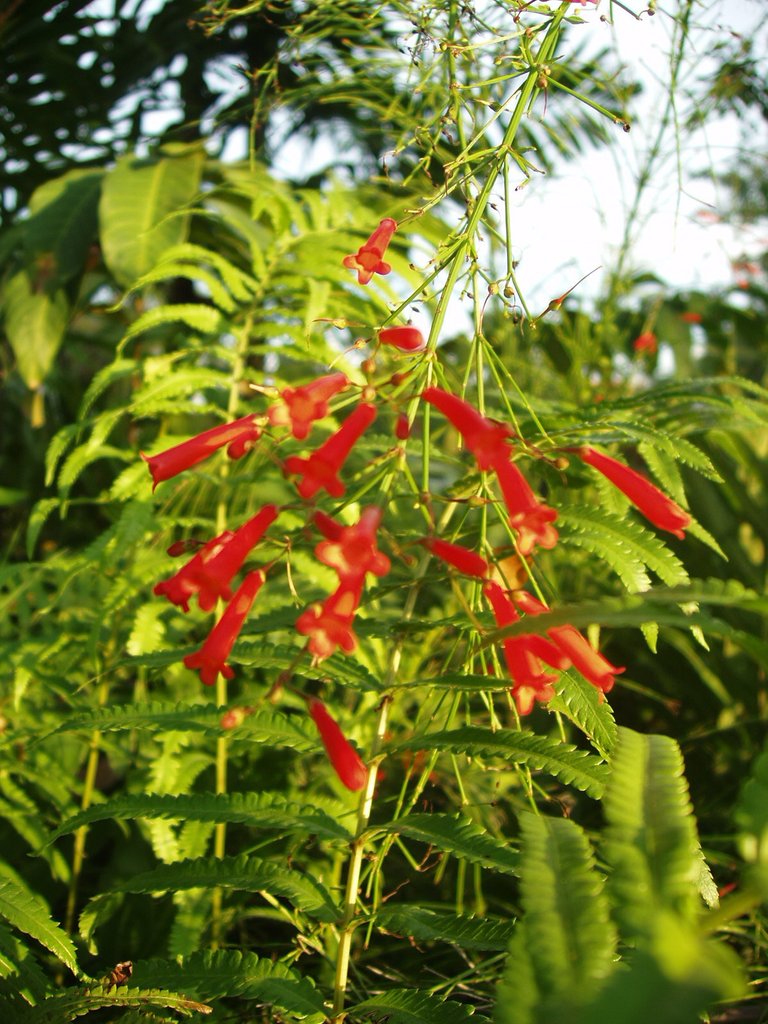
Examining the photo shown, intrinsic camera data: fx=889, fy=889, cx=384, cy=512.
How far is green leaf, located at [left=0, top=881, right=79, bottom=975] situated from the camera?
833 mm

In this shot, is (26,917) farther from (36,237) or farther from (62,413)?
(62,413)

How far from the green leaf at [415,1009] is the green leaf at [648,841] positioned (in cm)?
33

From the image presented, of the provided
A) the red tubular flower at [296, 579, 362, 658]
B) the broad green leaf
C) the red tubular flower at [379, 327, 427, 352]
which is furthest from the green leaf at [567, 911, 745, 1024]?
the broad green leaf

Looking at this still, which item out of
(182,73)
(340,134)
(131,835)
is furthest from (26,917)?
(340,134)

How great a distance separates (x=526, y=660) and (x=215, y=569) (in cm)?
27

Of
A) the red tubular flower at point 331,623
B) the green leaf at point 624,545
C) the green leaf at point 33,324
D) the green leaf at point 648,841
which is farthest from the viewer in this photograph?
the green leaf at point 33,324

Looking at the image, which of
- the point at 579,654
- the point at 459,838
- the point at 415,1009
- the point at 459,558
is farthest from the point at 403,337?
the point at 415,1009

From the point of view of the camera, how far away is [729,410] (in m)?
1.26

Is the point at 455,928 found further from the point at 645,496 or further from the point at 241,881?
the point at 645,496

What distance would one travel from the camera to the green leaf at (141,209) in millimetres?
1891

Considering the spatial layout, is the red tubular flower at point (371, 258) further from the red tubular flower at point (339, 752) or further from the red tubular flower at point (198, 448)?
the red tubular flower at point (339, 752)

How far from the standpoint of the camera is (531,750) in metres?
0.77

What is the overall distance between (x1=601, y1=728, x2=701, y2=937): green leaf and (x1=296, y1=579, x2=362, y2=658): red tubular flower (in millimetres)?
224

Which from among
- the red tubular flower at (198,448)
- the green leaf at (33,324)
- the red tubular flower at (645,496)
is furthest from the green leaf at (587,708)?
the green leaf at (33,324)
